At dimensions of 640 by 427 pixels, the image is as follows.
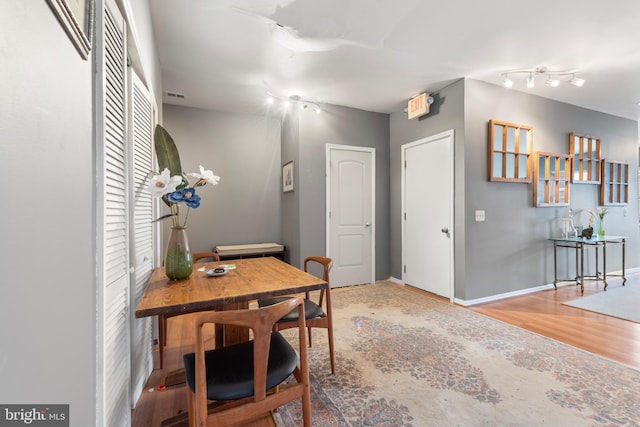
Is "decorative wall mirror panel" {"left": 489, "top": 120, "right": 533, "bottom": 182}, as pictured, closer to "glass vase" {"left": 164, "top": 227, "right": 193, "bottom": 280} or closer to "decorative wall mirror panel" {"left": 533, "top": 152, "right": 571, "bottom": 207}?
"decorative wall mirror panel" {"left": 533, "top": 152, "right": 571, "bottom": 207}

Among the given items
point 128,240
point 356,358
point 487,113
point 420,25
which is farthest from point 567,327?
point 128,240

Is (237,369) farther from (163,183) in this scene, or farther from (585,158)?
(585,158)

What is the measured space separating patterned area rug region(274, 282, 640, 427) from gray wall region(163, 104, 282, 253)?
2.26 m

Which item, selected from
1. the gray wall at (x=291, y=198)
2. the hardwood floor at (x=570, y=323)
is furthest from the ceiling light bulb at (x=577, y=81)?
the gray wall at (x=291, y=198)

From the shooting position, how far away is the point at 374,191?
4.33 m

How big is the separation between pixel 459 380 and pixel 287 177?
3261mm

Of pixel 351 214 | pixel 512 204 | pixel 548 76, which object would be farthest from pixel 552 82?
pixel 351 214

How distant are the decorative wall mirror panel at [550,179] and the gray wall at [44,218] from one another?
4496 mm

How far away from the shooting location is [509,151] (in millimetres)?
3441

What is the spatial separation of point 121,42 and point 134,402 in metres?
1.94

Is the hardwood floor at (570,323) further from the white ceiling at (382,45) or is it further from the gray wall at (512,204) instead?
the white ceiling at (382,45)

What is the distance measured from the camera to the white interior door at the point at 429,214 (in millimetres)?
3443

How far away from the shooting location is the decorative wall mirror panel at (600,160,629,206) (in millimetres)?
4398
